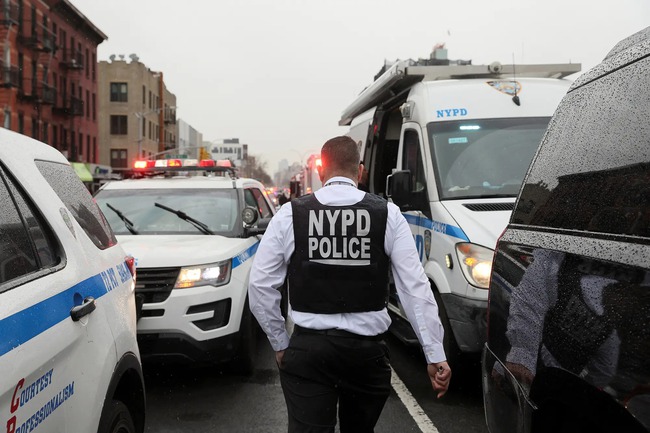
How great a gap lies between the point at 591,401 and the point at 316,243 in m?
1.41

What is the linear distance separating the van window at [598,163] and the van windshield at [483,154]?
3.27 metres

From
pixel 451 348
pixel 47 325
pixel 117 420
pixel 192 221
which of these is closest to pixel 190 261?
pixel 192 221

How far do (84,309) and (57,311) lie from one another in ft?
0.70

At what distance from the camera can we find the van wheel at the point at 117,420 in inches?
99.1

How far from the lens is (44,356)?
201 cm

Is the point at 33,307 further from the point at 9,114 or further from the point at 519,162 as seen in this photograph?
the point at 9,114

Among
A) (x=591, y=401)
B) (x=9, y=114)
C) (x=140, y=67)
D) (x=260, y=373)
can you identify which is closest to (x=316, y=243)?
(x=591, y=401)

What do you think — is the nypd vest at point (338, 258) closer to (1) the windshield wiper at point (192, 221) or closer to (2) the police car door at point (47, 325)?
(2) the police car door at point (47, 325)

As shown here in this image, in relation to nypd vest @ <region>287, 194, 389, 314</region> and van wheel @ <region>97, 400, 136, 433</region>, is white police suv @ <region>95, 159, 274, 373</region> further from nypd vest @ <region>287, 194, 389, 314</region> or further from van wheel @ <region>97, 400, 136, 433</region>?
nypd vest @ <region>287, 194, 389, 314</region>

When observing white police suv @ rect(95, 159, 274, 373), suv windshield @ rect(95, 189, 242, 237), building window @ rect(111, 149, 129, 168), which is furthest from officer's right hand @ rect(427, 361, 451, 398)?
building window @ rect(111, 149, 129, 168)

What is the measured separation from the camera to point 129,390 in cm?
305

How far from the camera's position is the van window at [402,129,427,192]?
20.3 feet

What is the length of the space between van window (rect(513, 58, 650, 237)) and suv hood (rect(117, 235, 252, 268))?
3.32m

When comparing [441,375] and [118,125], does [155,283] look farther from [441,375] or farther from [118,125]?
[118,125]
